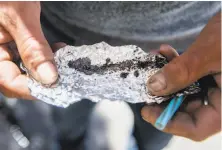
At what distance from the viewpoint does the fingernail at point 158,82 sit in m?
0.65

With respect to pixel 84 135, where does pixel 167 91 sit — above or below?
above

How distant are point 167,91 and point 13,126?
0.48m

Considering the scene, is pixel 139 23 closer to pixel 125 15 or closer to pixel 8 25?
pixel 125 15

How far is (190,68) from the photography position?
0.63 meters

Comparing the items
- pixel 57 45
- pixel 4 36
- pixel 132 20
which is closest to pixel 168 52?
pixel 132 20

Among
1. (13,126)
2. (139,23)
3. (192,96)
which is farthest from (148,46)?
(13,126)

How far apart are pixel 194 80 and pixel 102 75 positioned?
21 cm

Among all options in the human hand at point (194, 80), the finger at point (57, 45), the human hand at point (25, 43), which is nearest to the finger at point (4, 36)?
the human hand at point (25, 43)

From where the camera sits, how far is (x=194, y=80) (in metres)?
0.66

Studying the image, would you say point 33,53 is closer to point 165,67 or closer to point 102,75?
point 102,75

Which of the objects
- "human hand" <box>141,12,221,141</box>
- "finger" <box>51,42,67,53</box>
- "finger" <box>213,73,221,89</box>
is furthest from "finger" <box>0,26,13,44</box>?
"finger" <box>213,73,221,89</box>

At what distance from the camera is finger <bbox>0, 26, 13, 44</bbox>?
778mm

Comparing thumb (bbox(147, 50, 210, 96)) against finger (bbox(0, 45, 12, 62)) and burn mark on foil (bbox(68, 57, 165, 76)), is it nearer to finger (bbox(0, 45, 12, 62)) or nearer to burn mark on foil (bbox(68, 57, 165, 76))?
burn mark on foil (bbox(68, 57, 165, 76))

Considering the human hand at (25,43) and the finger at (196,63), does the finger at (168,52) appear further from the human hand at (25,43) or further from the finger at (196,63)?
the human hand at (25,43)
